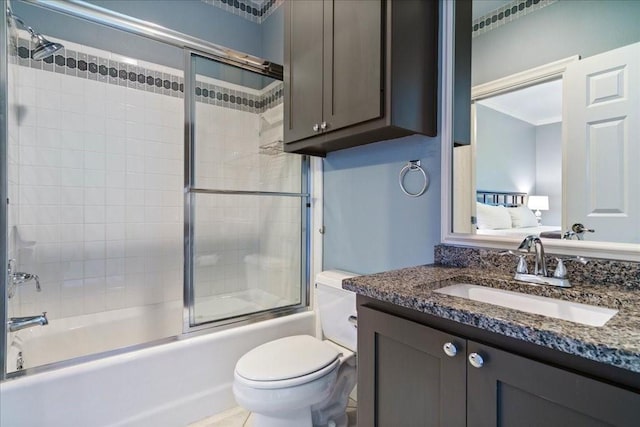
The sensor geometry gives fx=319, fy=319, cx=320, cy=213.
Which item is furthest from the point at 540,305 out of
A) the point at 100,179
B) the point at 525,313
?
the point at 100,179

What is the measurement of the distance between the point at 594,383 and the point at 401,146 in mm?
1129

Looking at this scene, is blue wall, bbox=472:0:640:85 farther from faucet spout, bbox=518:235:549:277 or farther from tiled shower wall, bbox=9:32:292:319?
tiled shower wall, bbox=9:32:292:319

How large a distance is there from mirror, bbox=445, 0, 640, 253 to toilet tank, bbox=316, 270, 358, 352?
2.03 feet

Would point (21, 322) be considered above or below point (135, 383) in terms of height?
above

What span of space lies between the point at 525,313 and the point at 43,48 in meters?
2.63

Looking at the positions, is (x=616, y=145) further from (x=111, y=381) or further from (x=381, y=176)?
(x=111, y=381)

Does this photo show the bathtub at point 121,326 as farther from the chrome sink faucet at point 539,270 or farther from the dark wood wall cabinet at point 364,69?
the chrome sink faucet at point 539,270

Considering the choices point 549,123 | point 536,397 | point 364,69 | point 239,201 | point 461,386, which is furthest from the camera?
point 239,201

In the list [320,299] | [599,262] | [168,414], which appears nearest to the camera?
[599,262]

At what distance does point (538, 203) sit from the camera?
3.74 ft

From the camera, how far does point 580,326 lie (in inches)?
24.2

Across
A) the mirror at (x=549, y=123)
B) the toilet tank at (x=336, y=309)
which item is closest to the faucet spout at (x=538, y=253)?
the mirror at (x=549, y=123)

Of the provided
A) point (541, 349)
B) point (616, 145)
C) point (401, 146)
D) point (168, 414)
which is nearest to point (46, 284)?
point (168, 414)

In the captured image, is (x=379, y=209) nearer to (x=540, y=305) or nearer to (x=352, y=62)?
(x=352, y=62)
